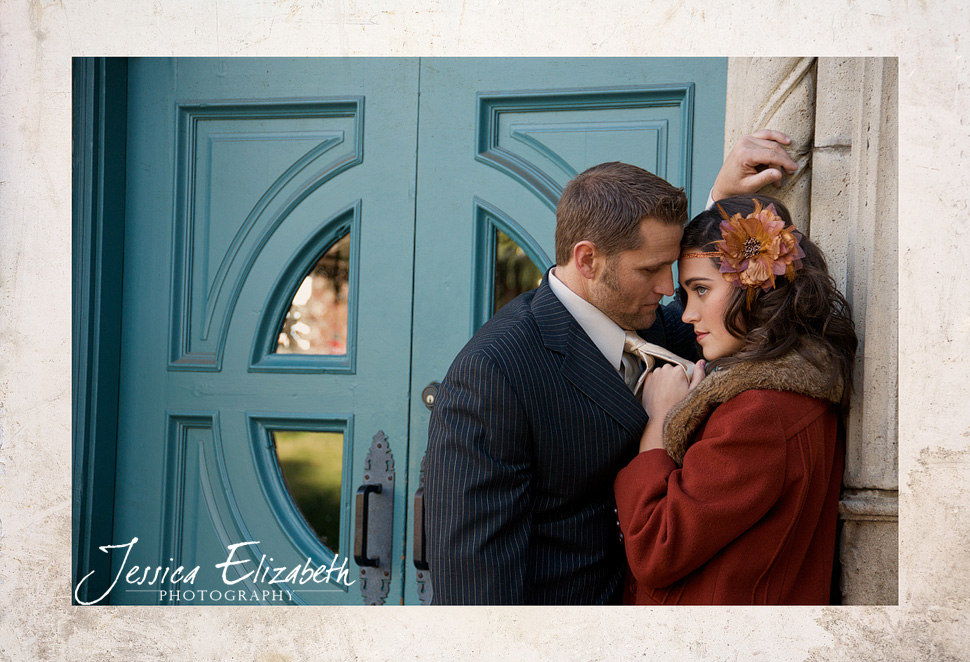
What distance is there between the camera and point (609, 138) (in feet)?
8.11

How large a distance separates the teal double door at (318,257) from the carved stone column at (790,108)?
31 cm

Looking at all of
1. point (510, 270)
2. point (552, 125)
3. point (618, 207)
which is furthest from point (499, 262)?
point (618, 207)

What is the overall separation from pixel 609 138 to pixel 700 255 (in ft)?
2.07

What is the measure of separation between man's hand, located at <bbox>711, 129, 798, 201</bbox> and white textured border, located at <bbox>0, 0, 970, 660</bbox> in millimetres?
245

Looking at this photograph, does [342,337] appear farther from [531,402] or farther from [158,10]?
[158,10]

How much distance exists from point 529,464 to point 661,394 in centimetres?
38

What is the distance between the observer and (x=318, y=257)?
2607 millimetres

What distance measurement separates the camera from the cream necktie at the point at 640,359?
208 centimetres

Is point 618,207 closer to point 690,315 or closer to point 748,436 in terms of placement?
point 690,315

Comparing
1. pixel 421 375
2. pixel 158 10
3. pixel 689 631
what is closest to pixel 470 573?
pixel 689 631

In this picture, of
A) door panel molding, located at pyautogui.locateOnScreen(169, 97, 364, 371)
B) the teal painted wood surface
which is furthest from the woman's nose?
door panel molding, located at pyautogui.locateOnScreen(169, 97, 364, 371)

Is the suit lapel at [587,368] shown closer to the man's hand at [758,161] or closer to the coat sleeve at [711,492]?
the coat sleeve at [711,492]

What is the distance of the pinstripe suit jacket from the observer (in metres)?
1.91

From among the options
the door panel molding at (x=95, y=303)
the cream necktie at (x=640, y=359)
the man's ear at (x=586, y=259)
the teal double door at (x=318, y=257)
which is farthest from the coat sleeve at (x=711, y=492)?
the door panel molding at (x=95, y=303)
